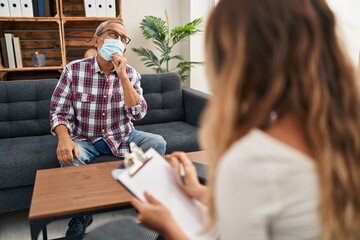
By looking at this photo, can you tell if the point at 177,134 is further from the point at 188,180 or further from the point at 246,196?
the point at 246,196

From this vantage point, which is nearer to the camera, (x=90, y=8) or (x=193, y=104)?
(x=193, y=104)

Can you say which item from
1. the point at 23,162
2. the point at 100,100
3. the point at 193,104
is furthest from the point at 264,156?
the point at 193,104

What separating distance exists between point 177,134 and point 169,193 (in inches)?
58.3

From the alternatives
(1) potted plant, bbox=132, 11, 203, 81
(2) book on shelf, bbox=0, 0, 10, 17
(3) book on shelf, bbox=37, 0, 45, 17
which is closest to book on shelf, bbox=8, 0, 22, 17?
(2) book on shelf, bbox=0, 0, 10, 17

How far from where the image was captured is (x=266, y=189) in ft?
1.69

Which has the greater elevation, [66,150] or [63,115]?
[63,115]

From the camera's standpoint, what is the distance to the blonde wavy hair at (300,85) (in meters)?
0.53

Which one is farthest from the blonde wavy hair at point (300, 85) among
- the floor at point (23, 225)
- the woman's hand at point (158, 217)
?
the floor at point (23, 225)

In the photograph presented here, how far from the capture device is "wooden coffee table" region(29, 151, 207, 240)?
3.61ft

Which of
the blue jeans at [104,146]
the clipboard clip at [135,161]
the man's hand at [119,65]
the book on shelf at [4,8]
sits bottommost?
the blue jeans at [104,146]

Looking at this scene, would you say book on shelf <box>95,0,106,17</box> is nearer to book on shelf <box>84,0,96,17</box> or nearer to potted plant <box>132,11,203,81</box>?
book on shelf <box>84,0,96,17</box>

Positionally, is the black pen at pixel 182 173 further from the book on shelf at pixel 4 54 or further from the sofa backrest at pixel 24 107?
the book on shelf at pixel 4 54

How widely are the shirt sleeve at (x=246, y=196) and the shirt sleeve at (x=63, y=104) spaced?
1.42 meters

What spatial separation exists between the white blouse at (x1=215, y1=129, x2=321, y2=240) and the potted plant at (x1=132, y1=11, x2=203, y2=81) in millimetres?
2497
